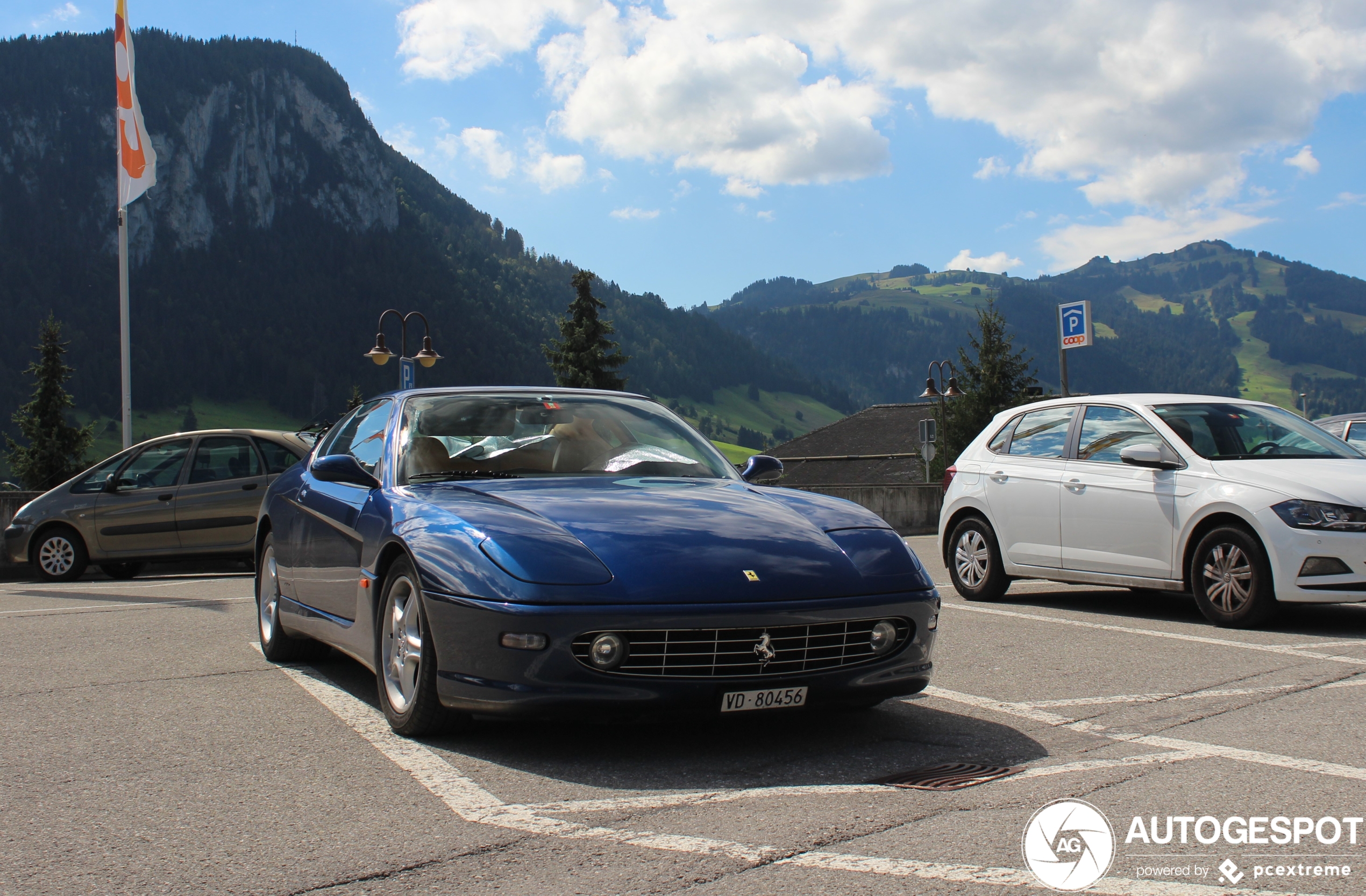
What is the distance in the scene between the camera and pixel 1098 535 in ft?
28.5

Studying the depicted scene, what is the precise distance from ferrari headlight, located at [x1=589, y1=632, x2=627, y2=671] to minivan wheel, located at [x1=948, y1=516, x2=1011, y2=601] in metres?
6.08

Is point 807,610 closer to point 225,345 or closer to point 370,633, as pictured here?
point 370,633

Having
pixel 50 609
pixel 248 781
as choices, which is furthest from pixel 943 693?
pixel 50 609

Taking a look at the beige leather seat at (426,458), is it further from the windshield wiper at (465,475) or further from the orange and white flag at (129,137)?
the orange and white flag at (129,137)

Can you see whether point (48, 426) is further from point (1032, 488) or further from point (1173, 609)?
point (1173, 609)

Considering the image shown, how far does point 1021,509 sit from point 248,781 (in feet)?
21.9

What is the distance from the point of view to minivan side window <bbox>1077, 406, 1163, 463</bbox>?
344 inches

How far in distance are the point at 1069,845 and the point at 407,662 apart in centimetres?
251

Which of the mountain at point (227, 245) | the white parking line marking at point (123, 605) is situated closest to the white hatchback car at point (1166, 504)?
the white parking line marking at point (123, 605)

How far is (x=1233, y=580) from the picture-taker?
7.81 m

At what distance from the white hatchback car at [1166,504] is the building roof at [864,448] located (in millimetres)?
57733

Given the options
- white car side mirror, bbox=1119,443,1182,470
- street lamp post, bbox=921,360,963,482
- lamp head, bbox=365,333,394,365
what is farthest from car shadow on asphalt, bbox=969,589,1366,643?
street lamp post, bbox=921,360,963,482

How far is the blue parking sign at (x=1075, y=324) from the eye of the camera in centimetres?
2170

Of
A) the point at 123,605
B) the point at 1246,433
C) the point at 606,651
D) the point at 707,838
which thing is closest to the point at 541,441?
the point at 606,651
